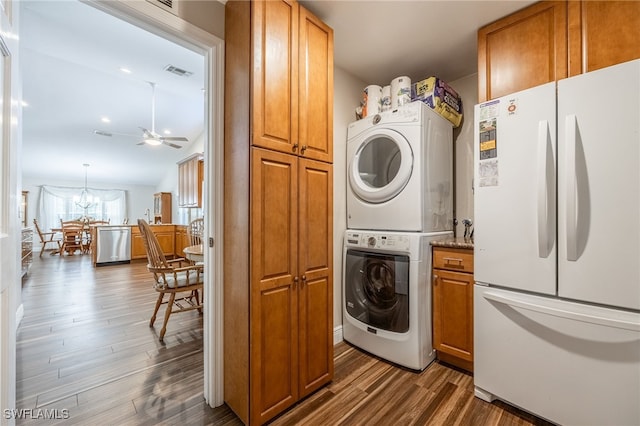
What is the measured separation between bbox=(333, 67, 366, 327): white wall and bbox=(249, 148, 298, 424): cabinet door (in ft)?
2.74

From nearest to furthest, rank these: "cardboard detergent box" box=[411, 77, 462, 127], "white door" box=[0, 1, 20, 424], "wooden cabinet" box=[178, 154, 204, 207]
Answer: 1. "white door" box=[0, 1, 20, 424]
2. "cardboard detergent box" box=[411, 77, 462, 127]
3. "wooden cabinet" box=[178, 154, 204, 207]

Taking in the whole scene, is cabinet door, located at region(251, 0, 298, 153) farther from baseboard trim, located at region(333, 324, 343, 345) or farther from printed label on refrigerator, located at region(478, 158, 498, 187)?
baseboard trim, located at region(333, 324, 343, 345)

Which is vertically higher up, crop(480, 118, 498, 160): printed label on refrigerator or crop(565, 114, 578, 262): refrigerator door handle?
crop(480, 118, 498, 160): printed label on refrigerator

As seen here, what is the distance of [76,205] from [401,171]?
1174 centimetres

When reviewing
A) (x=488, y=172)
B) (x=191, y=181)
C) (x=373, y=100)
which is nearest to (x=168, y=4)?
(x=373, y=100)

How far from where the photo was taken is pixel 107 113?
4887mm

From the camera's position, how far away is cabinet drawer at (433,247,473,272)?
5.70 feet

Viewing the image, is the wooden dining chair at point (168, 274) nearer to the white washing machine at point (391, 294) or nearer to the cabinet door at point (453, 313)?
the white washing machine at point (391, 294)

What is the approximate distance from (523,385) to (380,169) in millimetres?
1560

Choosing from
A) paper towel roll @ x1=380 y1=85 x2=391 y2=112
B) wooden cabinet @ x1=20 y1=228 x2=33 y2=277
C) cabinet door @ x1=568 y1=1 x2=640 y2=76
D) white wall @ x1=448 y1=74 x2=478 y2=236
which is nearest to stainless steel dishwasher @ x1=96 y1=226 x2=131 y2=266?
wooden cabinet @ x1=20 y1=228 x2=33 y2=277

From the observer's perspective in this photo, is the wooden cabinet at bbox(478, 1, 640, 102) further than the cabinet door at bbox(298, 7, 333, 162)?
No

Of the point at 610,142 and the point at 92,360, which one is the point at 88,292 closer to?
the point at 92,360

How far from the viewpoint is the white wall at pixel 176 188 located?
636cm

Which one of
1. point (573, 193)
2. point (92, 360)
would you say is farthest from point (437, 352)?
point (92, 360)
